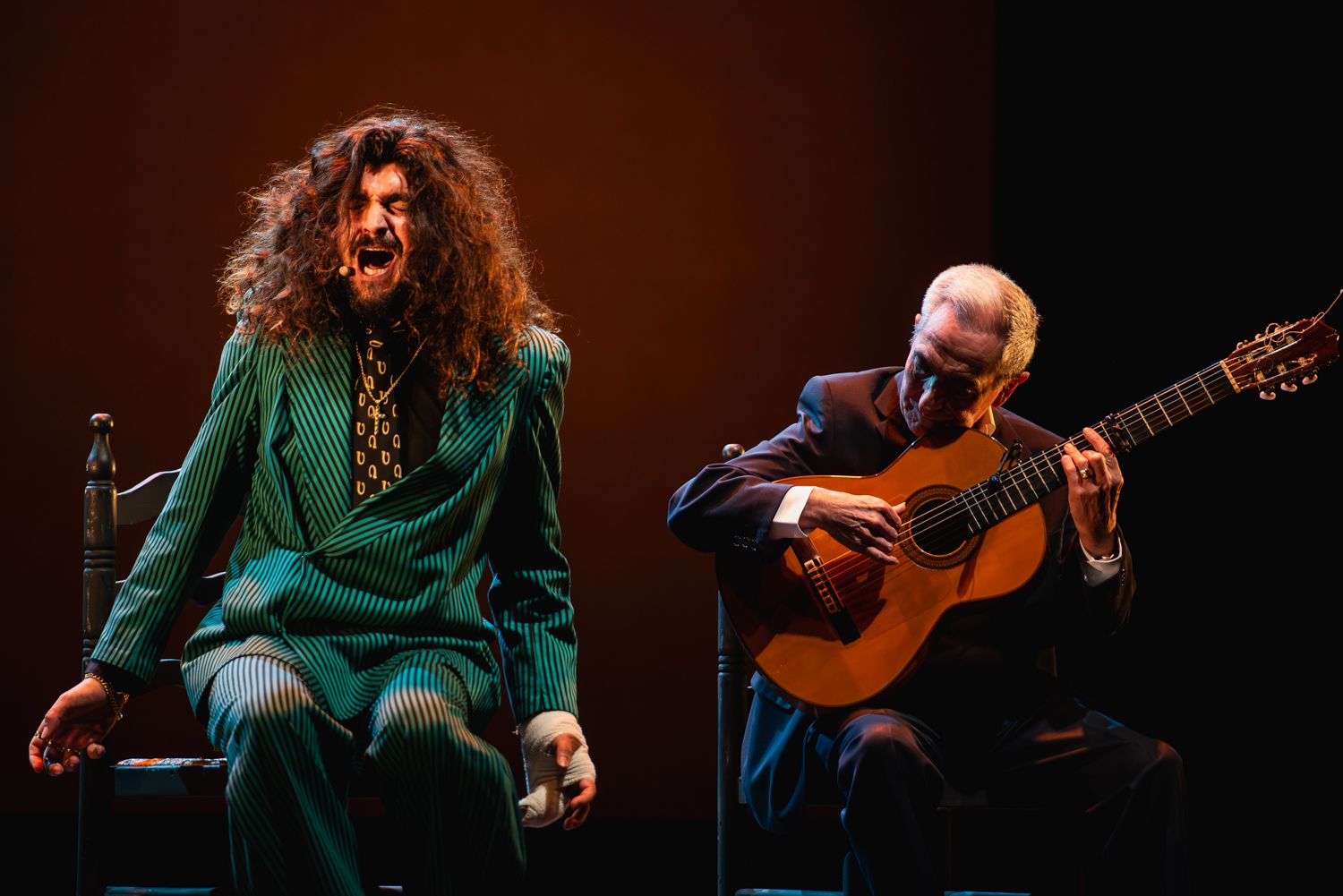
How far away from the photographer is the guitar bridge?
2.40 m

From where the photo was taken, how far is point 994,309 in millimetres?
2482

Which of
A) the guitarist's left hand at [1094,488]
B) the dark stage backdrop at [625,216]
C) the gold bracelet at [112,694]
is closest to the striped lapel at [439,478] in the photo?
the gold bracelet at [112,694]

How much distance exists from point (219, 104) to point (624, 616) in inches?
76.9

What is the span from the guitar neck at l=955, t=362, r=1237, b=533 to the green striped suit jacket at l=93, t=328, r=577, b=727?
0.80 m

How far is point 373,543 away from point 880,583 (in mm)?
963

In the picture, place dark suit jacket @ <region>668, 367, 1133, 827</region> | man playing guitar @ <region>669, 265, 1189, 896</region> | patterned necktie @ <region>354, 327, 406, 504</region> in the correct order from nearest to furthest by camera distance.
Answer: patterned necktie @ <region>354, 327, 406, 504</region>
man playing guitar @ <region>669, 265, 1189, 896</region>
dark suit jacket @ <region>668, 367, 1133, 827</region>

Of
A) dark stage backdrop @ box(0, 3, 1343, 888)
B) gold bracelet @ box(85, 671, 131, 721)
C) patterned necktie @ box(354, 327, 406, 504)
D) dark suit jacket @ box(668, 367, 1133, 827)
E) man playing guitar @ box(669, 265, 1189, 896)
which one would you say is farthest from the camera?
dark stage backdrop @ box(0, 3, 1343, 888)

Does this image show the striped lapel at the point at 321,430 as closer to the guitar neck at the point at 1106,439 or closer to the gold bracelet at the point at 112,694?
the gold bracelet at the point at 112,694

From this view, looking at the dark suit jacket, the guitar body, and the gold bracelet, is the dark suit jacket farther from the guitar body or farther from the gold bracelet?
the gold bracelet

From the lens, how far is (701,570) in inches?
160

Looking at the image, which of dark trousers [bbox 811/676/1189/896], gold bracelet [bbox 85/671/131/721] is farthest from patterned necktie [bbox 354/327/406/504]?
dark trousers [bbox 811/676/1189/896]

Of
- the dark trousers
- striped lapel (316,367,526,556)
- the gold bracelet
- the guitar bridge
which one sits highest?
striped lapel (316,367,526,556)

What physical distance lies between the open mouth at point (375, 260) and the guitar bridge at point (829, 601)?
0.92m

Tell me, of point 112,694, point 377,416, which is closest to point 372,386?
point 377,416
